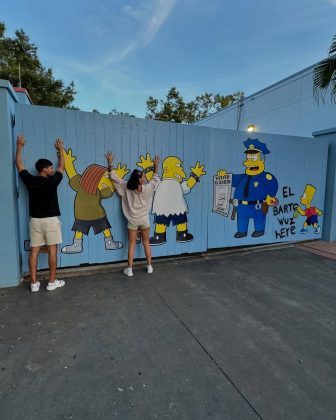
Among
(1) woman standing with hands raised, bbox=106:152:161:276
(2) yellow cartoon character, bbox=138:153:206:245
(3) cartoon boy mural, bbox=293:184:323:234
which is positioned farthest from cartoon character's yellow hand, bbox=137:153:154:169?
(3) cartoon boy mural, bbox=293:184:323:234

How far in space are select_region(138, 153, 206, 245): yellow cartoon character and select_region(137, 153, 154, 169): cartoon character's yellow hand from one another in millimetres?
17

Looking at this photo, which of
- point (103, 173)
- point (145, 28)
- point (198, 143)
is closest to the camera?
point (103, 173)

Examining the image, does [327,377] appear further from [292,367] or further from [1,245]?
[1,245]

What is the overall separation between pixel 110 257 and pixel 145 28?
8960mm

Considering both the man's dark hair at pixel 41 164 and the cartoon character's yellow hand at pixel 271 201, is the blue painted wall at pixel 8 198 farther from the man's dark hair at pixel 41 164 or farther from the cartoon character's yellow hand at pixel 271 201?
the cartoon character's yellow hand at pixel 271 201

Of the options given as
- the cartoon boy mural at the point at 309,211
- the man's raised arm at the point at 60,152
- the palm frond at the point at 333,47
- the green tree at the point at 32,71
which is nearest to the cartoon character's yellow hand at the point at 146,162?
the man's raised arm at the point at 60,152

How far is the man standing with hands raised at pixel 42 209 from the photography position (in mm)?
3174

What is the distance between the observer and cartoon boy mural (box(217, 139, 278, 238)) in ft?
16.3

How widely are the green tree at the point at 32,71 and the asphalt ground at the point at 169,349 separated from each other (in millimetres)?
15848

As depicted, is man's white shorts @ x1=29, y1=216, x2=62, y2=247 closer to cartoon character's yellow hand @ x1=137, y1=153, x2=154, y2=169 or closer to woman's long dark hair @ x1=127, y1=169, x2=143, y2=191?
woman's long dark hair @ x1=127, y1=169, x2=143, y2=191

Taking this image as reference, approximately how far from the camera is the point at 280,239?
5.63m

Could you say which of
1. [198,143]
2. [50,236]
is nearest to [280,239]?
[198,143]

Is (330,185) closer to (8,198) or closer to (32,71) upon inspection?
(8,198)

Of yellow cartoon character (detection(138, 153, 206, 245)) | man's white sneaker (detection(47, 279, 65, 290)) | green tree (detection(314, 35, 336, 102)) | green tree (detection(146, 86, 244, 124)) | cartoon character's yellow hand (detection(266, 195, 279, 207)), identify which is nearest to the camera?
man's white sneaker (detection(47, 279, 65, 290))
